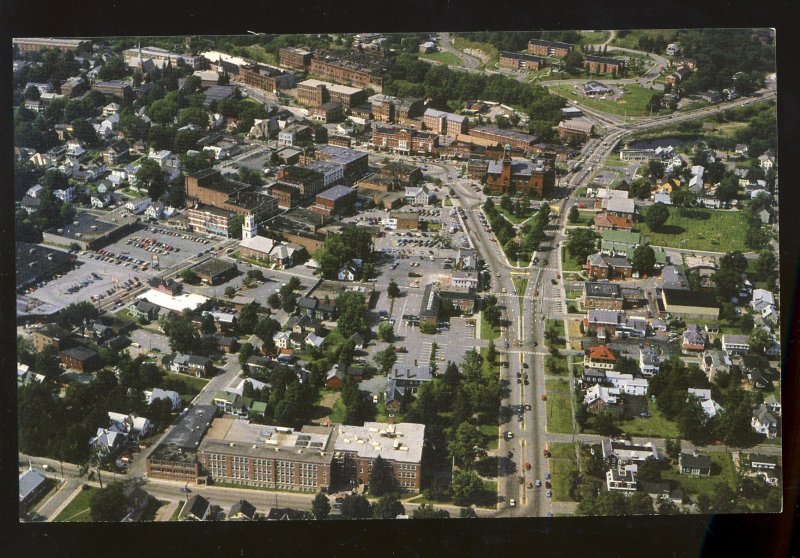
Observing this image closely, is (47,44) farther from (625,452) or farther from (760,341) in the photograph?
(760,341)

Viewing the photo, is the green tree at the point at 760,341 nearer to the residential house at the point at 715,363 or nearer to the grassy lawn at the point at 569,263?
the residential house at the point at 715,363

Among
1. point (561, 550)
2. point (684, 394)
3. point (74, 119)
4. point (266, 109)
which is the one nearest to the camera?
point (561, 550)

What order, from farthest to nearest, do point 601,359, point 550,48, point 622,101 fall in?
point 622,101
point 550,48
point 601,359

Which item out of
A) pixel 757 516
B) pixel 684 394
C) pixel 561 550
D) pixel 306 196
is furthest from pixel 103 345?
pixel 757 516

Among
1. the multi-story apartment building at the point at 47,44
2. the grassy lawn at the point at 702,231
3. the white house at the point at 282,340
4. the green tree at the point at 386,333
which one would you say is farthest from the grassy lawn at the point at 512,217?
the multi-story apartment building at the point at 47,44

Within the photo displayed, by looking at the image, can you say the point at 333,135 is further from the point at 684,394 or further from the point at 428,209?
the point at 684,394

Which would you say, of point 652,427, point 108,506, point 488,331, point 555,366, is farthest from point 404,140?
point 108,506

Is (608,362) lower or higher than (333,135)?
lower
